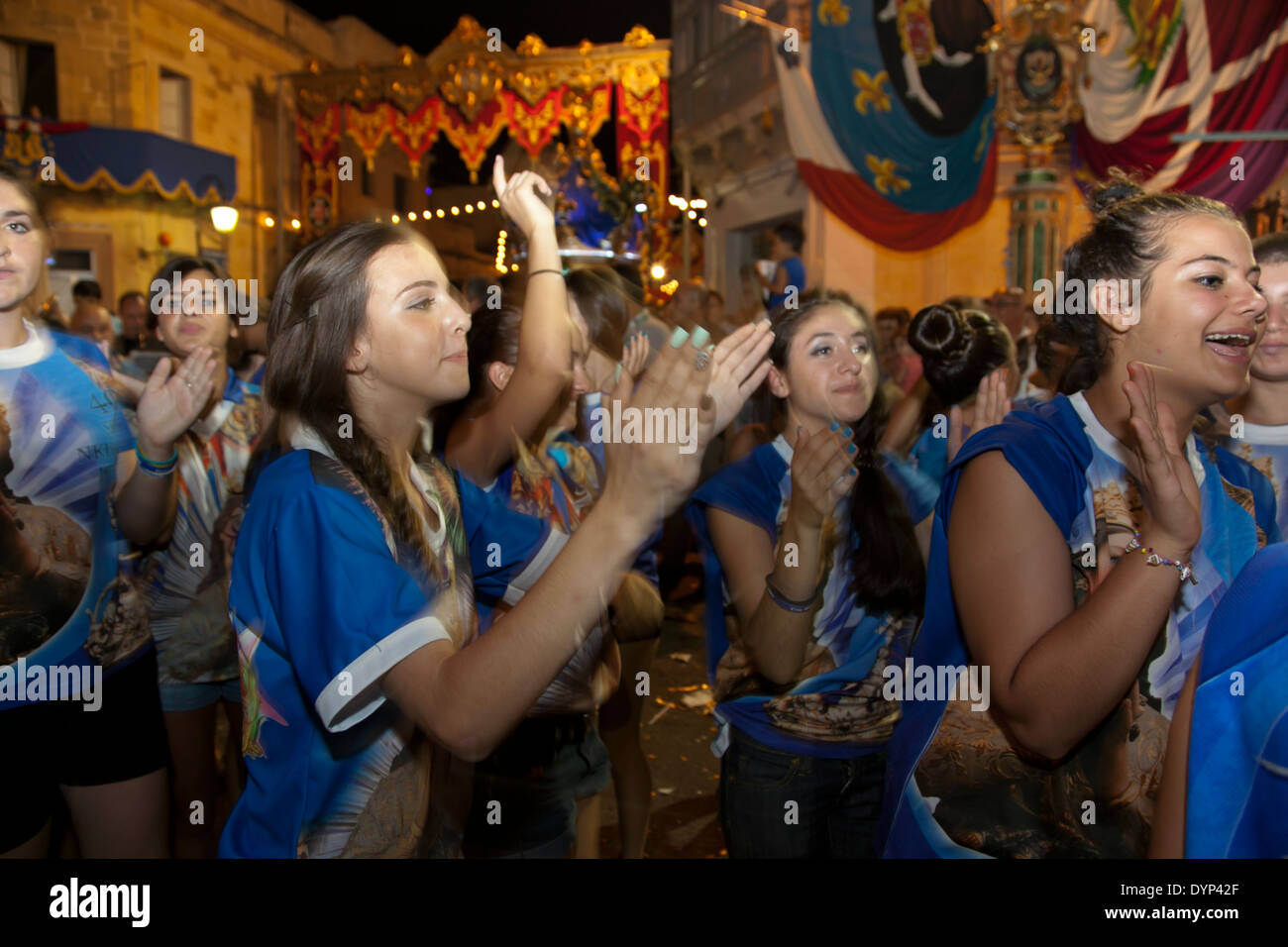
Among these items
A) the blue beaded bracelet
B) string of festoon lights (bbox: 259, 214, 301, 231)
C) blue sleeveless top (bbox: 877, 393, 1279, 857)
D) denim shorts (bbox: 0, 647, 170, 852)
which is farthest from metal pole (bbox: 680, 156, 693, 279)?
blue sleeveless top (bbox: 877, 393, 1279, 857)

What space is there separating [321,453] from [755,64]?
12085 millimetres

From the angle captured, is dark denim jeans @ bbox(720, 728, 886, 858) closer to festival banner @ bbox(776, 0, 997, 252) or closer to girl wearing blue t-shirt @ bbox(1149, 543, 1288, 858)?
girl wearing blue t-shirt @ bbox(1149, 543, 1288, 858)

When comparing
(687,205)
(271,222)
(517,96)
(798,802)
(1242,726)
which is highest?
(517,96)

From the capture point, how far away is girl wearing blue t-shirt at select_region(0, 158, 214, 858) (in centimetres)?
182

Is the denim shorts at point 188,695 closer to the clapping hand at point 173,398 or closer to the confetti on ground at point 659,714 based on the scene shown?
the clapping hand at point 173,398

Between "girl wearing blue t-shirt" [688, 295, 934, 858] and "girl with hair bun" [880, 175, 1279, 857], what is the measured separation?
0.32 meters

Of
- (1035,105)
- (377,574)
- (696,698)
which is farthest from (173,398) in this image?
(1035,105)

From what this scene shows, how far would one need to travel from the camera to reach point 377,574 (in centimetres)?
121

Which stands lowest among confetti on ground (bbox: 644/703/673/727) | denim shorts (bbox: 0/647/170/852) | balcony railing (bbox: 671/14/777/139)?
confetti on ground (bbox: 644/703/673/727)

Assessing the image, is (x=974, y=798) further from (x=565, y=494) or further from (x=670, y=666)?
(x=670, y=666)

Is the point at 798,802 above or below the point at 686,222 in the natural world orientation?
below

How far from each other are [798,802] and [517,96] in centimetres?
1306

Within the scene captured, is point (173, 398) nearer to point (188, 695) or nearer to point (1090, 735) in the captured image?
point (188, 695)

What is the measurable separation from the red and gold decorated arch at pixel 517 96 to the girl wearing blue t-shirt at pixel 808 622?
10626mm
